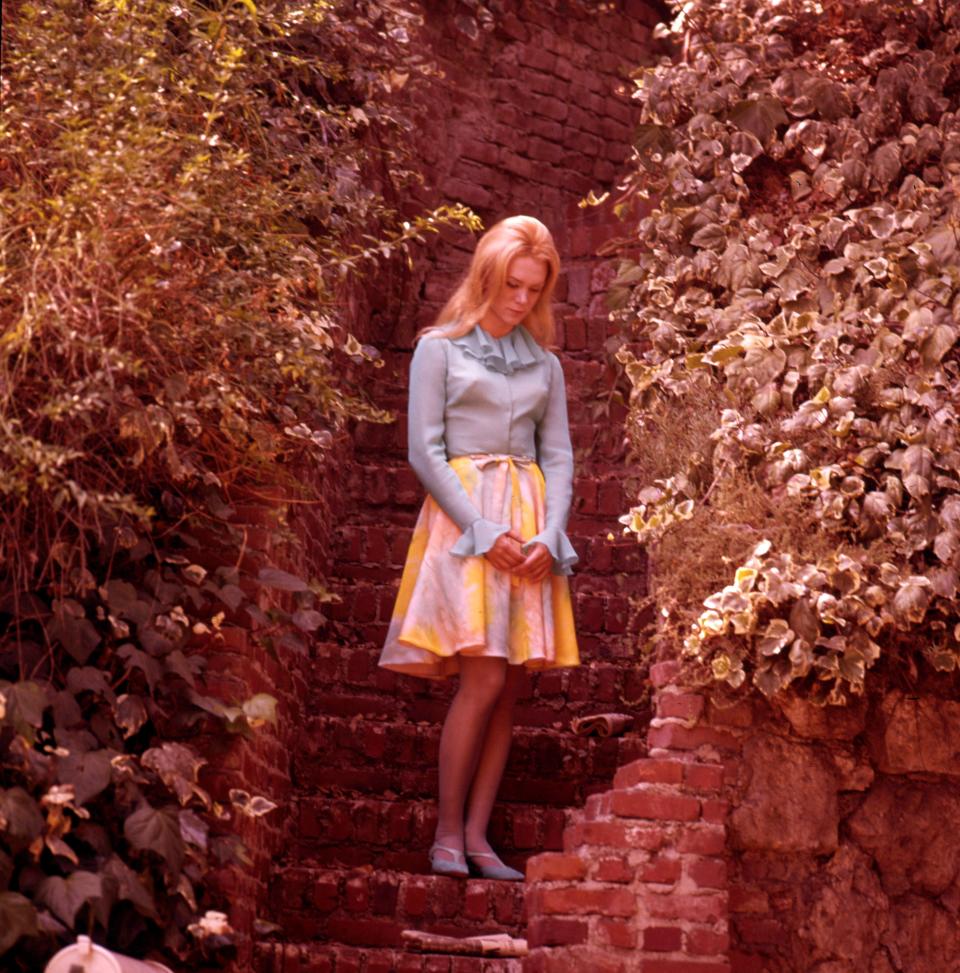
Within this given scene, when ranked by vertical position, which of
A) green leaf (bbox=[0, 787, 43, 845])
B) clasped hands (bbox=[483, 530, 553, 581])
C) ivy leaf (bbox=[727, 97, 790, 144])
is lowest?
green leaf (bbox=[0, 787, 43, 845])

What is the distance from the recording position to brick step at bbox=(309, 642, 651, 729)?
4.78 meters

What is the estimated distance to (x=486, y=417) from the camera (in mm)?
4211

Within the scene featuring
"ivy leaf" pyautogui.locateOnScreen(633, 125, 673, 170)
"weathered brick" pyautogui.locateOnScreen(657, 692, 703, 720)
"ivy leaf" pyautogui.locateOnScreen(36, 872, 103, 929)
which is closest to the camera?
"ivy leaf" pyautogui.locateOnScreen(36, 872, 103, 929)

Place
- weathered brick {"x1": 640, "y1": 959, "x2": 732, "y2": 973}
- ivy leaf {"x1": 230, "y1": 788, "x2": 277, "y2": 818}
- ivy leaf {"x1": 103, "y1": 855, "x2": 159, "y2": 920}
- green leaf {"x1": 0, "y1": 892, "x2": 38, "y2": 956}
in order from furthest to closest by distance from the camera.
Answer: weathered brick {"x1": 640, "y1": 959, "x2": 732, "y2": 973} < ivy leaf {"x1": 230, "y1": 788, "x2": 277, "y2": 818} < ivy leaf {"x1": 103, "y1": 855, "x2": 159, "y2": 920} < green leaf {"x1": 0, "y1": 892, "x2": 38, "y2": 956}

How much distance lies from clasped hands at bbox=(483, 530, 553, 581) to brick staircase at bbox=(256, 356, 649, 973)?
22.1 inches

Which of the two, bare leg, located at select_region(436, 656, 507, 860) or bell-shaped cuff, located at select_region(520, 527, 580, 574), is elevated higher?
bell-shaped cuff, located at select_region(520, 527, 580, 574)

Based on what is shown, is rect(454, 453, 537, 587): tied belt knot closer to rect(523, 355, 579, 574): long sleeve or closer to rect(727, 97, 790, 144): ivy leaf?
rect(523, 355, 579, 574): long sleeve

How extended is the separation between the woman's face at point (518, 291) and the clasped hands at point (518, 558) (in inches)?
25.1

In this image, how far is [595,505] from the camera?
539 centimetres

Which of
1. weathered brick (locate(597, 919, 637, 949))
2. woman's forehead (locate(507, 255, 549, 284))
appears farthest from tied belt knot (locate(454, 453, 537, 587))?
weathered brick (locate(597, 919, 637, 949))

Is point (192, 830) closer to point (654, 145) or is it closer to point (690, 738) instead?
point (690, 738)

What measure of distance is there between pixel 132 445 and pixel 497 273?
49.3 inches

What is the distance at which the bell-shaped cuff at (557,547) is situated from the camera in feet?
13.3

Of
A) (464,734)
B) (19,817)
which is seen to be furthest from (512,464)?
(19,817)
